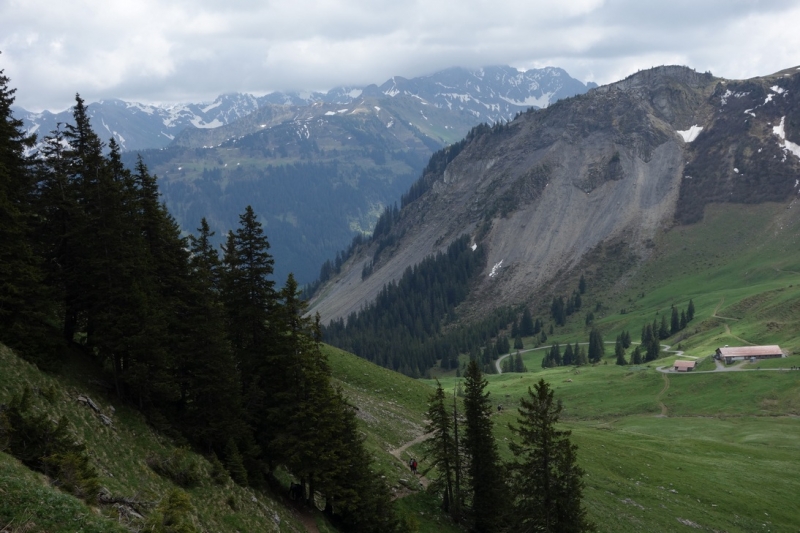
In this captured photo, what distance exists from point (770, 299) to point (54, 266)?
183 metres

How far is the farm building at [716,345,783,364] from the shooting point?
127688 mm

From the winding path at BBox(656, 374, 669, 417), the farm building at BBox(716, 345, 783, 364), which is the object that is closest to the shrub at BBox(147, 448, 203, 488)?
the winding path at BBox(656, 374, 669, 417)

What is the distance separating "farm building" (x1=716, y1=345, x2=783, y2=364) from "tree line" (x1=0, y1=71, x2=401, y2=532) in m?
116

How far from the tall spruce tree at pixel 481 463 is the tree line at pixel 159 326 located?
26.6 ft

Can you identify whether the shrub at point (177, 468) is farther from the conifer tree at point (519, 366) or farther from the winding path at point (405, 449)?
the conifer tree at point (519, 366)

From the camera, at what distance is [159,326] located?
111 feet

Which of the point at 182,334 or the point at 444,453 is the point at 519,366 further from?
the point at 182,334

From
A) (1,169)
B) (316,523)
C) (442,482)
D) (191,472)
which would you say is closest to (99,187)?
(1,169)

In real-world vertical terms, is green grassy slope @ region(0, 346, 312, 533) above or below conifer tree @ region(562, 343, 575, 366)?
above

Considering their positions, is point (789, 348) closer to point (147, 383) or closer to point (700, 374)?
point (700, 374)

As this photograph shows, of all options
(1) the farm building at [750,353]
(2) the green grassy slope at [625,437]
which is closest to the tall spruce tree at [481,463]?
(2) the green grassy slope at [625,437]

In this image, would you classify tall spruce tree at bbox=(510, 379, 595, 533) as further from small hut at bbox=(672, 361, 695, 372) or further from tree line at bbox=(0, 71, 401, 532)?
small hut at bbox=(672, 361, 695, 372)

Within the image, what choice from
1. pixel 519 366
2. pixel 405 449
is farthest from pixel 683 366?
pixel 405 449

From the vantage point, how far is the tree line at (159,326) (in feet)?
109
